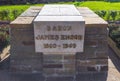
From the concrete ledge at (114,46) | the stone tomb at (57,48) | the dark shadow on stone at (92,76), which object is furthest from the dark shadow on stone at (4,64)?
the concrete ledge at (114,46)

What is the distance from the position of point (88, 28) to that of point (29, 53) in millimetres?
1732

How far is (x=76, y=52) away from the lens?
729cm

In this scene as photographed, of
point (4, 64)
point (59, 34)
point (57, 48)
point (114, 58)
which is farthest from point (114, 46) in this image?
point (4, 64)

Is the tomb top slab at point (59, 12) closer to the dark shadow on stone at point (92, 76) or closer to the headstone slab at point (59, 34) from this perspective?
the headstone slab at point (59, 34)

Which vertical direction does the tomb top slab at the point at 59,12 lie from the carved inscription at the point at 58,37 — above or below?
above

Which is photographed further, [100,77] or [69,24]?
[100,77]

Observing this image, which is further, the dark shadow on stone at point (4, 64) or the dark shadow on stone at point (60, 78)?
the dark shadow on stone at point (4, 64)

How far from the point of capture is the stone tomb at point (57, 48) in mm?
7000

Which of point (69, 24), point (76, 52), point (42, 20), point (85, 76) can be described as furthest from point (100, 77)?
point (42, 20)

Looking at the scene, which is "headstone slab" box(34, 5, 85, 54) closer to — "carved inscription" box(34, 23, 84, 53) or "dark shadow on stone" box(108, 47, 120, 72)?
"carved inscription" box(34, 23, 84, 53)

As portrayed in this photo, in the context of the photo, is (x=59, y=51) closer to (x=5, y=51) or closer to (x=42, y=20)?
(x=42, y=20)

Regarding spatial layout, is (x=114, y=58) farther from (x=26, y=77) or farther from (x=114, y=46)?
(x=26, y=77)

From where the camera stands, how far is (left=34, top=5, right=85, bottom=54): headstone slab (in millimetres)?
6875

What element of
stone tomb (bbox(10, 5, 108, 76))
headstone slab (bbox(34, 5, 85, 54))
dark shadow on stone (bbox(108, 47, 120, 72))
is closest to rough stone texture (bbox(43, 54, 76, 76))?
stone tomb (bbox(10, 5, 108, 76))
